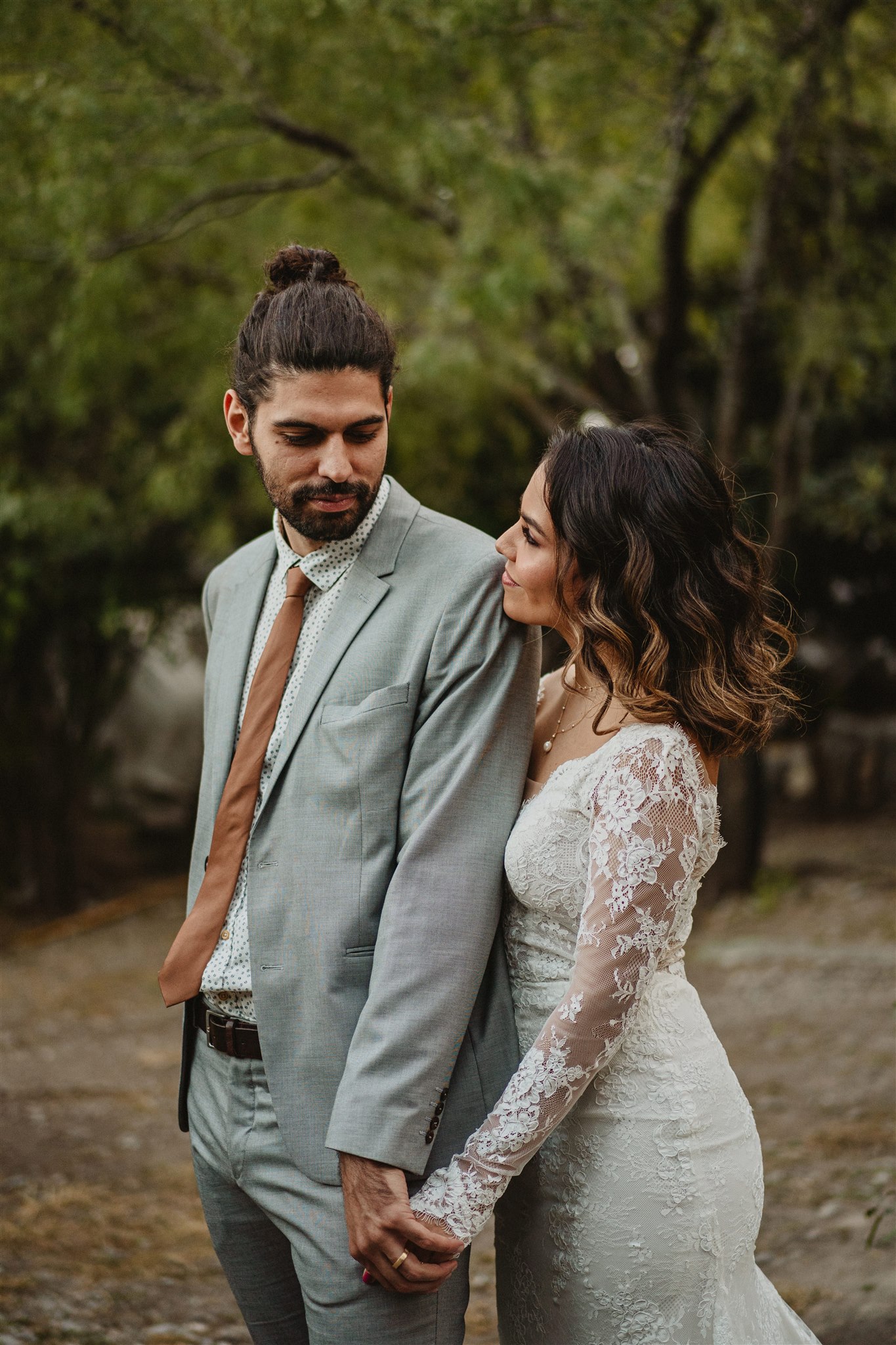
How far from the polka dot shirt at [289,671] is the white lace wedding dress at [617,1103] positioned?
1.53ft

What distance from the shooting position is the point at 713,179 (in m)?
8.83

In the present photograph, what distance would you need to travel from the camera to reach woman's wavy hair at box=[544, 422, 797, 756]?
2.03 meters

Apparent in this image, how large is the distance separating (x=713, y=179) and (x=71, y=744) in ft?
21.5

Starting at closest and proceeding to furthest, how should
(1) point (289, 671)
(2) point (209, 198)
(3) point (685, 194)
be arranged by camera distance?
(1) point (289, 671)
(2) point (209, 198)
(3) point (685, 194)

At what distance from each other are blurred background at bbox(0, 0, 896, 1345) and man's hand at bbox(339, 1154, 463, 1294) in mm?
1596

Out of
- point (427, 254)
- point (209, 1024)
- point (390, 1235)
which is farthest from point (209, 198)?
point (390, 1235)

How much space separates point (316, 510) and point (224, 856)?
2.09 ft

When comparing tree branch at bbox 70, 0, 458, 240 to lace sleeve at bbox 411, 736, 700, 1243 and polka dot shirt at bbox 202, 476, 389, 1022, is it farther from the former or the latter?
lace sleeve at bbox 411, 736, 700, 1243

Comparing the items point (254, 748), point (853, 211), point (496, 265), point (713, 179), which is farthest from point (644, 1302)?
point (713, 179)

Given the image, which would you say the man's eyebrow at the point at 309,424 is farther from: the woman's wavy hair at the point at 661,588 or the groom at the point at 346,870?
the woman's wavy hair at the point at 661,588

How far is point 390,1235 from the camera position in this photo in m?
1.88

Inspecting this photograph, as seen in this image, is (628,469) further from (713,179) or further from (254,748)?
(713,179)

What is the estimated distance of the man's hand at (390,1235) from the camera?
1.88m

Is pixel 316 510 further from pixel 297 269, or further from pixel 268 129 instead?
pixel 268 129
